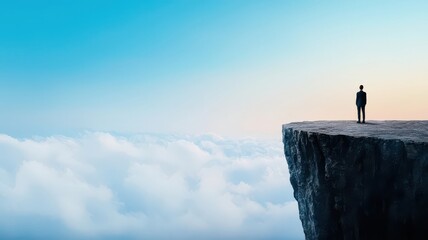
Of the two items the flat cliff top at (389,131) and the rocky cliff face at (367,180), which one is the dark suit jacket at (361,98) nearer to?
the flat cliff top at (389,131)

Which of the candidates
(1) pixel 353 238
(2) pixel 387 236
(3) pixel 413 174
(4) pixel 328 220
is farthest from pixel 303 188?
(3) pixel 413 174

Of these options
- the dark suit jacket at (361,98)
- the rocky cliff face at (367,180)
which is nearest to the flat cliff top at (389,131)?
the rocky cliff face at (367,180)

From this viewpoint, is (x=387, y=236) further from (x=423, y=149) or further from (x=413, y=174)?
(x=423, y=149)

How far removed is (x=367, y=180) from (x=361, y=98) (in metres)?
6.33

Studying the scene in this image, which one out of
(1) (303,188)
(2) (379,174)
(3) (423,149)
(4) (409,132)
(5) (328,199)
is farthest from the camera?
(1) (303,188)

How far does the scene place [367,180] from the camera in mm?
19156

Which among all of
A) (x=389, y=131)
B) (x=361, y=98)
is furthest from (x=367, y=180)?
(x=361, y=98)

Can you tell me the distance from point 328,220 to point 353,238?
1.77 m

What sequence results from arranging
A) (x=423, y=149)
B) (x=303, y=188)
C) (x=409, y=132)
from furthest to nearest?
1. (x=303, y=188)
2. (x=409, y=132)
3. (x=423, y=149)

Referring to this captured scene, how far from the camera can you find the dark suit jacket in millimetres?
23562

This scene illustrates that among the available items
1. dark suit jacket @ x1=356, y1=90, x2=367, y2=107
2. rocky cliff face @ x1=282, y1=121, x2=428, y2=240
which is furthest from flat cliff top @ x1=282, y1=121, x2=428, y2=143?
dark suit jacket @ x1=356, y1=90, x2=367, y2=107

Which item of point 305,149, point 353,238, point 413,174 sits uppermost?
point 305,149

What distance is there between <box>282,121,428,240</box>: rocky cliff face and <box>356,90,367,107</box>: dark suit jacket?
2073 millimetres

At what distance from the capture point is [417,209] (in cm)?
1795
